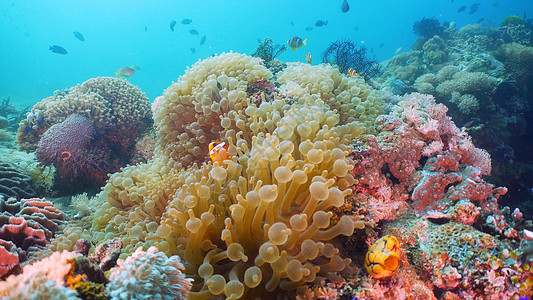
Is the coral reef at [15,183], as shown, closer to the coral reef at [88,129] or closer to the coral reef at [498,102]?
the coral reef at [88,129]

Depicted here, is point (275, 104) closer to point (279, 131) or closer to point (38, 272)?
point (279, 131)

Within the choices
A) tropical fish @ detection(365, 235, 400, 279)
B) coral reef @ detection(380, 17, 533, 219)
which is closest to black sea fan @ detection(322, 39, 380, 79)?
coral reef @ detection(380, 17, 533, 219)

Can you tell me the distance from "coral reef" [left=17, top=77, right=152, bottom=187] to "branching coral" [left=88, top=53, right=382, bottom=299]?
6.16 ft

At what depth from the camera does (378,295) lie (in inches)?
67.2

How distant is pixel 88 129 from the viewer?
188 inches

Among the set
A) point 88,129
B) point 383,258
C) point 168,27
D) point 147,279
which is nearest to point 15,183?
point 88,129

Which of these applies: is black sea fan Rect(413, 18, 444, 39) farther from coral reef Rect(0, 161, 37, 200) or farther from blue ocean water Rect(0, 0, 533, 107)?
blue ocean water Rect(0, 0, 533, 107)

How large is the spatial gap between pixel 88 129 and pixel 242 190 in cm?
413

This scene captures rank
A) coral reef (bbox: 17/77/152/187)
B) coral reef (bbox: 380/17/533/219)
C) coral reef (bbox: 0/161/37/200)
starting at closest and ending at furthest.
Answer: coral reef (bbox: 0/161/37/200)
coral reef (bbox: 17/77/152/187)
coral reef (bbox: 380/17/533/219)

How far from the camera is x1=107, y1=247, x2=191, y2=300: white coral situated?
Result: 3.93 ft

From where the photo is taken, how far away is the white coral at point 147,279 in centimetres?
120

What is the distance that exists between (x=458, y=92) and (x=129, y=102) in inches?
316

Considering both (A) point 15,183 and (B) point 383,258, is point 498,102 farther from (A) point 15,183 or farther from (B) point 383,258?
(A) point 15,183

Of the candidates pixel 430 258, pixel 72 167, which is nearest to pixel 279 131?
pixel 430 258
